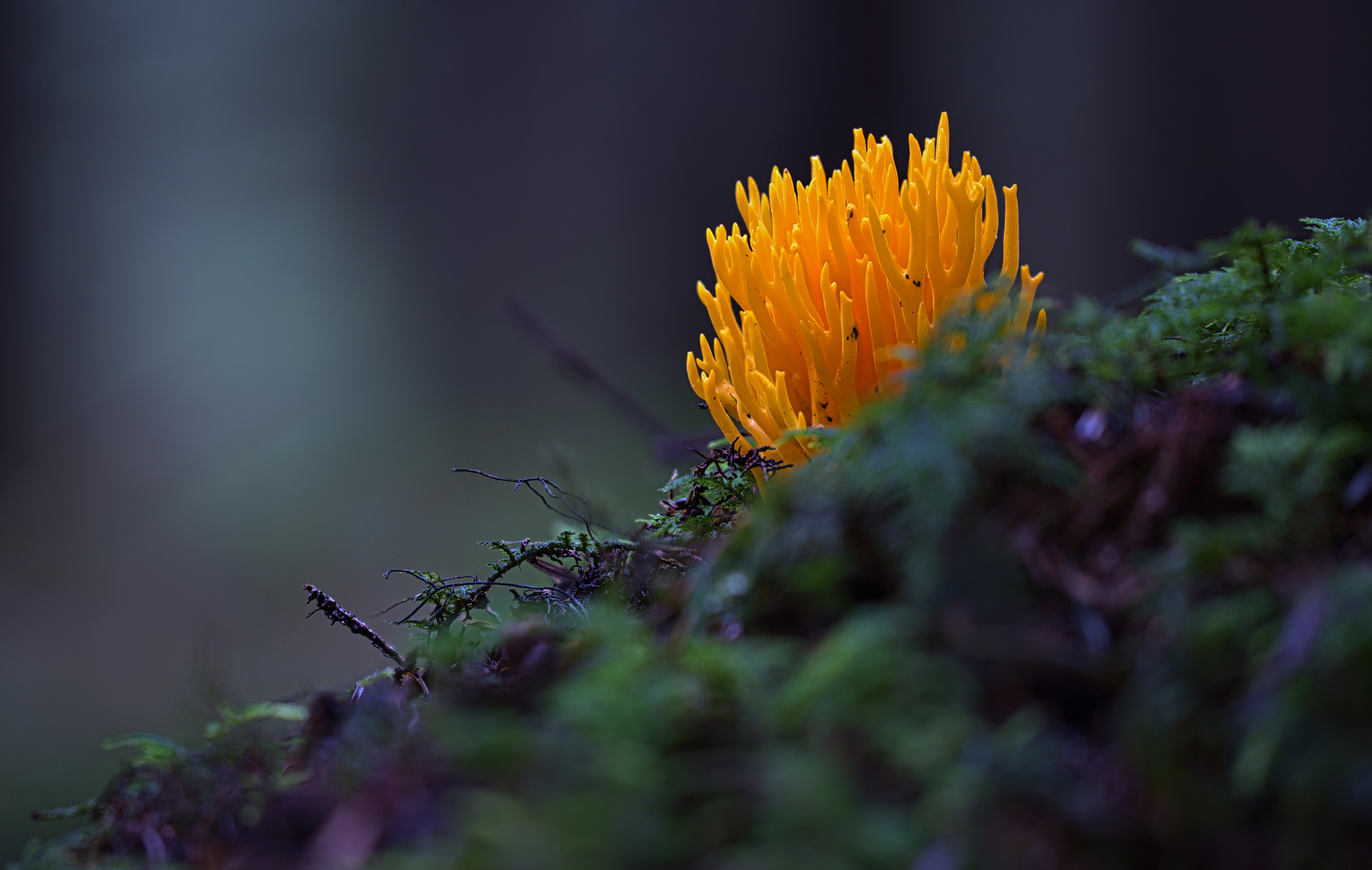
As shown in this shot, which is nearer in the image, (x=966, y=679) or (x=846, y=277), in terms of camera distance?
(x=966, y=679)

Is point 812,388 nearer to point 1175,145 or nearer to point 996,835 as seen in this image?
point 996,835

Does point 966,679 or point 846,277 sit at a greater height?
point 846,277

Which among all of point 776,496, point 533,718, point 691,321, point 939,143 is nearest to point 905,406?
point 776,496

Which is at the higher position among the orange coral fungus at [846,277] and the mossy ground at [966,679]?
the orange coral fungus at [846,277]

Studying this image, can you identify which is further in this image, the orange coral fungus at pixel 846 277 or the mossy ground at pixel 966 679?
the orange coral fungus at pixel 846 277
